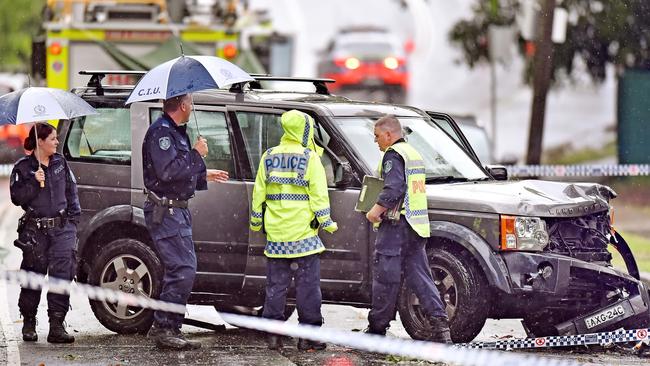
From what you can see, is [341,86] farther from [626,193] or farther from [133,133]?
[133,133]

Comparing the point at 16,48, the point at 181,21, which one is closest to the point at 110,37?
the point at 181,21

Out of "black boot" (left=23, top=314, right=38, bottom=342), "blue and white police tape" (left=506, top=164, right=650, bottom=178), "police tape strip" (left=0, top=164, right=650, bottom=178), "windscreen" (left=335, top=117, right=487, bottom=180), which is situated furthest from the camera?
"blue and white police tape" (left=506, top=164, right=650, bottom=178)

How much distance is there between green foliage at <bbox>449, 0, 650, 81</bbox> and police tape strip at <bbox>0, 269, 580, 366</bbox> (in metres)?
16.9

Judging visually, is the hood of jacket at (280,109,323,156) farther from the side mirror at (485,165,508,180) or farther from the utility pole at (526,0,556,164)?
the utility pole at (526,0,556,164)

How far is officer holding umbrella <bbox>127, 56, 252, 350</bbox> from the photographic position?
9648mm

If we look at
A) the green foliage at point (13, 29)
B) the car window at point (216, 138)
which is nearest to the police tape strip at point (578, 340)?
the car window at point (216, 138)

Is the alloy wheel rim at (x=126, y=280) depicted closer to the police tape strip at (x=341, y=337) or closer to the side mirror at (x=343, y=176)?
the police tape strip at (x=341, y=337)

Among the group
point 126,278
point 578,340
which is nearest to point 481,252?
point 578,340

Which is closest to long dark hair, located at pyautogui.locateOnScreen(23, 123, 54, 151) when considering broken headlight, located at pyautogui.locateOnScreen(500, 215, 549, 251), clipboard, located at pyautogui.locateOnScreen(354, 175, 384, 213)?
clipboard, located at pyautogui.locateOnScreen(354, 175, 384, 213)

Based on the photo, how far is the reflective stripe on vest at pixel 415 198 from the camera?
31.5 ft

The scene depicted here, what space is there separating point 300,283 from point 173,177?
3.51ft

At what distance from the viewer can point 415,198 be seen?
379 inches

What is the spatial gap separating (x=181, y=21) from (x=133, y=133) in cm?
1045

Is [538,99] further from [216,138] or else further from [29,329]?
[29,329]
